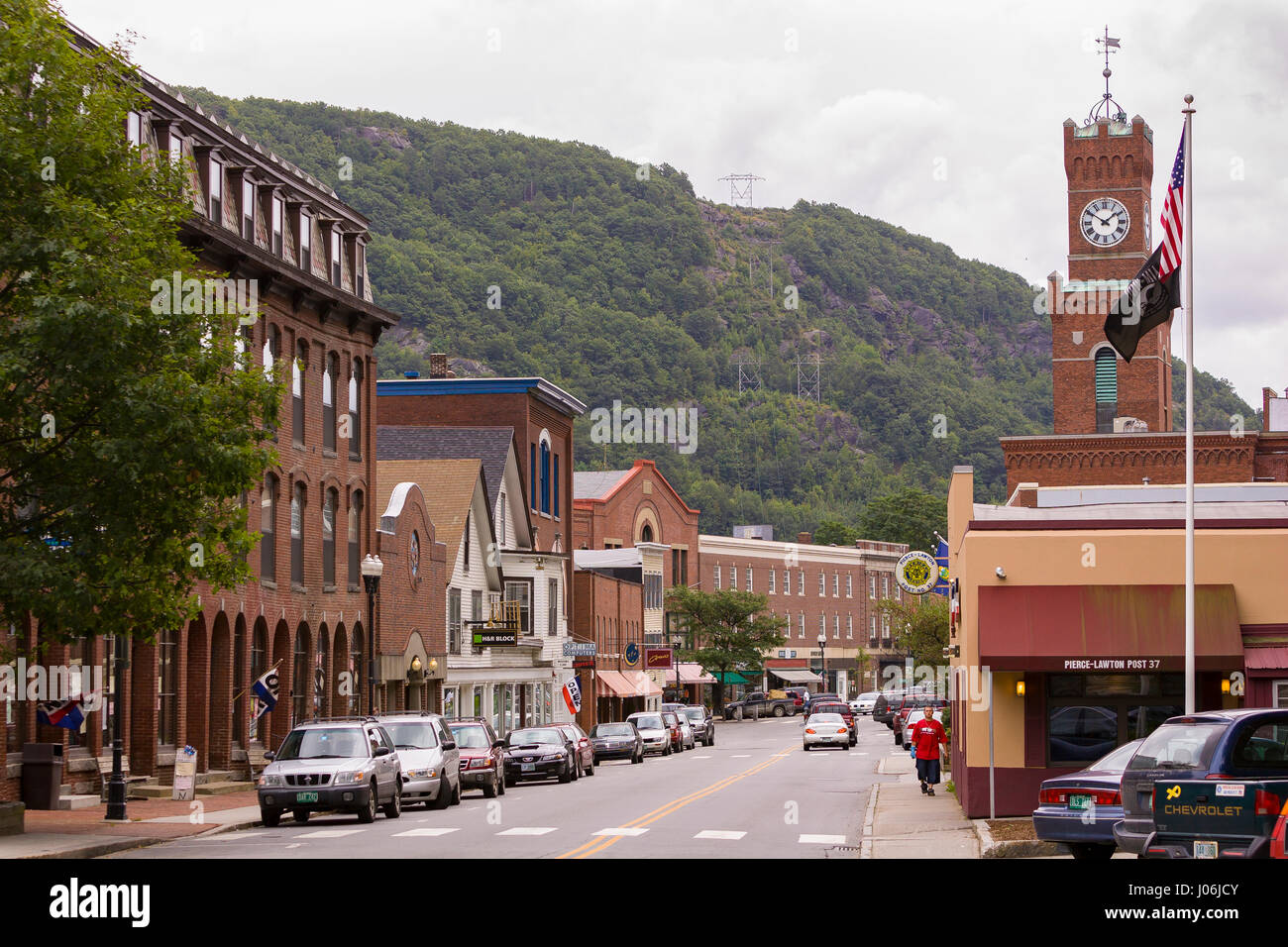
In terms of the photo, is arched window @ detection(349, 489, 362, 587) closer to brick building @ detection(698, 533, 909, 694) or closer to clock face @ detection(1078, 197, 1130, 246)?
clock face @ detection(1078, 197, 1130, 246)

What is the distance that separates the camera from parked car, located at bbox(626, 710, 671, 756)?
195 ft

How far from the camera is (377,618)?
45.2 m

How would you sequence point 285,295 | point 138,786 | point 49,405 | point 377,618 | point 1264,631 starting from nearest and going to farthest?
point 49,405, point 1264,631, point 138,786, point 285,295, point 377,618

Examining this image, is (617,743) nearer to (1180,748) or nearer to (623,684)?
(623,684)

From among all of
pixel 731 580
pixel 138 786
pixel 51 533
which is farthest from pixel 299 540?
pixel 731 580

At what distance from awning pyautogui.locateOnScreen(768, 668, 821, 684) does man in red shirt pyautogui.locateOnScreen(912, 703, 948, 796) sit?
85475 millimetres

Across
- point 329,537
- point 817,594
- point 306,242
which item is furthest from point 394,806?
point 817,594

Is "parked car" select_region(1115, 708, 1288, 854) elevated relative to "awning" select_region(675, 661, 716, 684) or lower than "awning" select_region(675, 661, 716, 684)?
elevated

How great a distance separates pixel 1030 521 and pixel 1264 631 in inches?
146

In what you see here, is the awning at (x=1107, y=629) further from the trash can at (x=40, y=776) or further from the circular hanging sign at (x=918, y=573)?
the trash can at (x=40, y=776)

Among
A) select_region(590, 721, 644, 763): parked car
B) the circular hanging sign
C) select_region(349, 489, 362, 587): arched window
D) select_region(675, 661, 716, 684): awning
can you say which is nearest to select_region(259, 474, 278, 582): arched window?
select_region(349, 489, 362, 587): arched window

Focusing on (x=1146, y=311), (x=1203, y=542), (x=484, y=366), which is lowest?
(x=1203, y=542)

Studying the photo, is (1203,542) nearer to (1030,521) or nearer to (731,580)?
(1030,521)

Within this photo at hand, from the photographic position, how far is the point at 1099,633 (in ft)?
79.9
